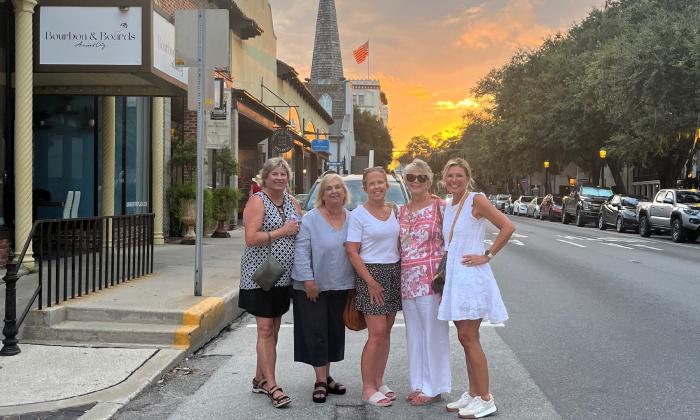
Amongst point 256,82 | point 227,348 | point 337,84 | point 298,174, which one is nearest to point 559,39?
point 298,174

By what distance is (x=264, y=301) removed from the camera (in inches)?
187

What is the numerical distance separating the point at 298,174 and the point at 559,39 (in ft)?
60.6

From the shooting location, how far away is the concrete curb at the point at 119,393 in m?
4.38

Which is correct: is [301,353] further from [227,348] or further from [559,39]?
[559,39]

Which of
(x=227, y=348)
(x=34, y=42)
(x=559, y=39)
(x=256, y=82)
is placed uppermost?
(x=559, y=39)

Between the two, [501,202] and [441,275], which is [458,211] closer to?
[441,275]

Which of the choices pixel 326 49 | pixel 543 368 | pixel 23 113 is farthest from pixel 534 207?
pixel 543 368

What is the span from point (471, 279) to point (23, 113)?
7247mm

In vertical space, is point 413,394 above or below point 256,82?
below

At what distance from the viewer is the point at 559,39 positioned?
40031 millimetres

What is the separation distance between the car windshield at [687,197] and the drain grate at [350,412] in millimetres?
20880

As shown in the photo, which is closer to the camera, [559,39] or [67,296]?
[67,296]

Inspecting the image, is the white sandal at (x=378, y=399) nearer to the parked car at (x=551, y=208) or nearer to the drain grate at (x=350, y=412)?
the drain grate at (x=350, y=412)

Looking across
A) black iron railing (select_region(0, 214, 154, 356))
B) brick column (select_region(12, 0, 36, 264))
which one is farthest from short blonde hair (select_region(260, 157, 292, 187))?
brick column (select_region(12, 0, 36, 264))
